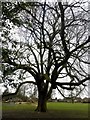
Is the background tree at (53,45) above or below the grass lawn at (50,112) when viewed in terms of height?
above

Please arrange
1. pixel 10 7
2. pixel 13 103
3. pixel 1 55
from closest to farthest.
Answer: pixel 10 7 < pixel 1 55 < pixel 13 103

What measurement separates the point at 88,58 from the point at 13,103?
13.3 metres

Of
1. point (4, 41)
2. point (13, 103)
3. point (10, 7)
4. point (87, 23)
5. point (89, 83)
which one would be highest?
point (87, 23)

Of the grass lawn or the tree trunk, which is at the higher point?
the tree trunk

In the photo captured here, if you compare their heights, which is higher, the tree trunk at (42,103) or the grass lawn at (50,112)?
the tree trunk at (42,103)

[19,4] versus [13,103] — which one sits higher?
[19,4]

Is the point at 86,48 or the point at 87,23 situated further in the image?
the point at 86,48

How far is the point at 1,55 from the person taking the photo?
10281 mm

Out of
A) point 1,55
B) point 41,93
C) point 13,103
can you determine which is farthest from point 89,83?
point 13,103

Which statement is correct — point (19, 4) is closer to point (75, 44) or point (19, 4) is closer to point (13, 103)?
point (75, 44)

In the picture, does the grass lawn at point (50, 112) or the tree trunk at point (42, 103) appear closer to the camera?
the grass lawn at point (50, 112)

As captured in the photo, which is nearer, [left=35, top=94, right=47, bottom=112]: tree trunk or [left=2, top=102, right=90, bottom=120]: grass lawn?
[left=2, top=102, right=90, bottom=120]: grass lawn

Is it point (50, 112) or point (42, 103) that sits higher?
point (42, 103)

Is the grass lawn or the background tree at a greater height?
the background tree
